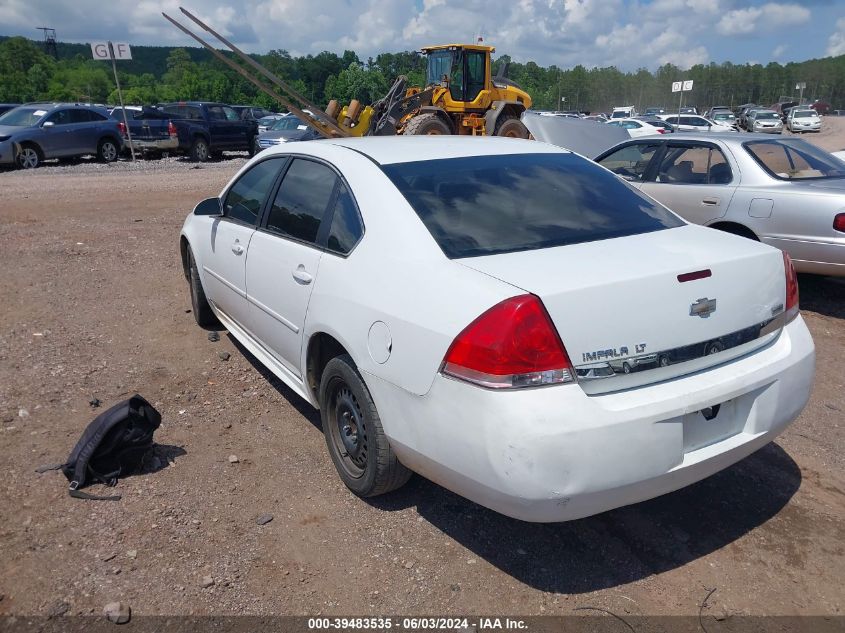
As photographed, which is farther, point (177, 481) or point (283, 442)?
point (283, 442)

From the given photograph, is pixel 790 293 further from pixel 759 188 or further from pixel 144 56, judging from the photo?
pixel 144 56

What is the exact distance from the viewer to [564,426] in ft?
7.64

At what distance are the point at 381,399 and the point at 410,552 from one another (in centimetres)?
69

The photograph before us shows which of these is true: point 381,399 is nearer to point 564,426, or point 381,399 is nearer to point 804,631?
point 564,426

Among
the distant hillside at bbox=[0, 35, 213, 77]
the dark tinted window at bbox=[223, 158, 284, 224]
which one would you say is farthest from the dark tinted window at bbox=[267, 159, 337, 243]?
the distant hillside at bbox=[0, 35, 213, 77]

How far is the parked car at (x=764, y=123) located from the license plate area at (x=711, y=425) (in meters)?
40.4

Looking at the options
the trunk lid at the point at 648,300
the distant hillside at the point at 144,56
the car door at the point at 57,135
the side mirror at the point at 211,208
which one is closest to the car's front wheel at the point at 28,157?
the car door at the point at 57,135

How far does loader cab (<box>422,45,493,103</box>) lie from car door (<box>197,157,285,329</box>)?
43.2 ft

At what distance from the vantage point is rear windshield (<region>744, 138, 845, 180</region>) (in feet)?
20.9

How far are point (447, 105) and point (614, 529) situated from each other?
49.5 feet

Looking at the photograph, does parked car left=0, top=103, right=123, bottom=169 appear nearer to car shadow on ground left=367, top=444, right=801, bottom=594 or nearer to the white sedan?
the white sedan

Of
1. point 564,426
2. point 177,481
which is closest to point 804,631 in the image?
point 564,426

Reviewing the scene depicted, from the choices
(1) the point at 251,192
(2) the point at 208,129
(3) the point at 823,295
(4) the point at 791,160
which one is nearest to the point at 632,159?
(4) the point at 791,160

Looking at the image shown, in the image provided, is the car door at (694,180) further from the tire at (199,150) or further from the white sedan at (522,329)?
the tire at (199,150)
